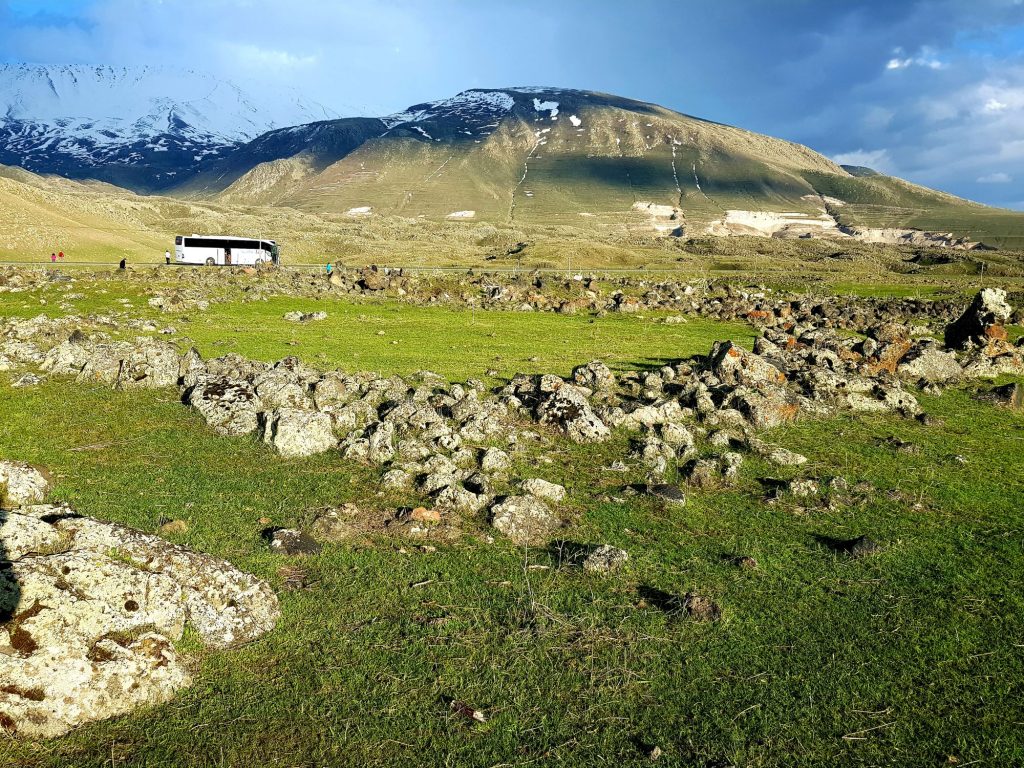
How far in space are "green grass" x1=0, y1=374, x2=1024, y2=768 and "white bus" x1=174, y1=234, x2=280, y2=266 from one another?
6551 cm

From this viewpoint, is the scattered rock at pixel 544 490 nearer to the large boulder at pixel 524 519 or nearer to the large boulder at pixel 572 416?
the large boulder at pixel 524 519

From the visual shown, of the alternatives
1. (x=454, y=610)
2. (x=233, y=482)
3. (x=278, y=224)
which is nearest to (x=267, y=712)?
(x=454, y=610)

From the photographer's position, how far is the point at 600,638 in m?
8.17

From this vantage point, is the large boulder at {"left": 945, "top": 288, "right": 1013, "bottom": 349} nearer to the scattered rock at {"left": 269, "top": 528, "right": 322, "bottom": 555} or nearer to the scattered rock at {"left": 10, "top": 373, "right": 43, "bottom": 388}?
the scattered rock at {"left": 269, "top": 528, "right": 322, "bottom": 555}

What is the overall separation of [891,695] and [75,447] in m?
15.4

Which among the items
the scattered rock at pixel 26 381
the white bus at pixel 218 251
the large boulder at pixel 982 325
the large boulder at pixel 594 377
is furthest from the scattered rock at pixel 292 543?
the white bus at pixel 218 251

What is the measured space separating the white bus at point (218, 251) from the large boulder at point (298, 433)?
63034mm

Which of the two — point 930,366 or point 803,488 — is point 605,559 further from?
point 930,366

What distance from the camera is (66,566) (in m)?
7.25

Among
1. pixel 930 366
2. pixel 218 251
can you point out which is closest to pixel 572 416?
pixel 930 366

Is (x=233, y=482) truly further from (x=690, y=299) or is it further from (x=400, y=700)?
Result: (x=690, y=299)

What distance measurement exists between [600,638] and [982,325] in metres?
29.4

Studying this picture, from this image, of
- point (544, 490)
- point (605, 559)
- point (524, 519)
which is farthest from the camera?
point (544, 490)

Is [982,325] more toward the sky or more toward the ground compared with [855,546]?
more toward the sky
